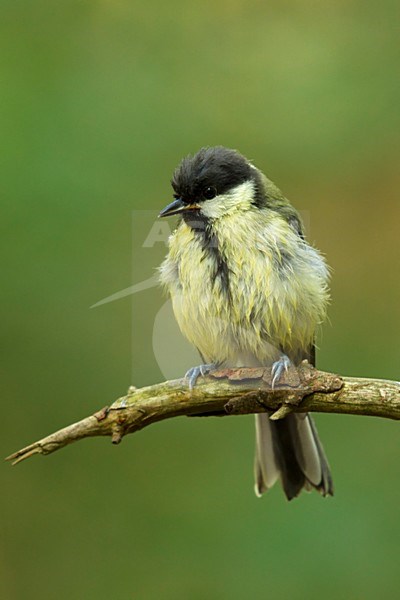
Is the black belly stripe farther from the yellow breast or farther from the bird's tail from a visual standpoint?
the bird's tail

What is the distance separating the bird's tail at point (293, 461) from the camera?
2.49 metres

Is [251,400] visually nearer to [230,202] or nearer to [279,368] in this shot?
[279,368]

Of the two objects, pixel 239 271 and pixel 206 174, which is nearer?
pixel 206 174

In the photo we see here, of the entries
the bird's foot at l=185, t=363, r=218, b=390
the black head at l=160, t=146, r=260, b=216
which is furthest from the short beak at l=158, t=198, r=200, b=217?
the bird's foot at l=185, t=363, r=218, b=390

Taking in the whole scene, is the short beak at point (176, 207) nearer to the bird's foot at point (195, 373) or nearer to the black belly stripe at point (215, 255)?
the black belly stripe at point (215, 255)

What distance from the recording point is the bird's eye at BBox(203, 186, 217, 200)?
2.04 metres

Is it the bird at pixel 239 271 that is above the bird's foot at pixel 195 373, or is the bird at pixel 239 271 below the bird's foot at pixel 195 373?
above

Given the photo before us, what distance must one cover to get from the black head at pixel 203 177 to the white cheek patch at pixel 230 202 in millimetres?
12

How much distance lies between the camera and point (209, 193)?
2057mm

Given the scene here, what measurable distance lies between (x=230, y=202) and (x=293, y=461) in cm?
87

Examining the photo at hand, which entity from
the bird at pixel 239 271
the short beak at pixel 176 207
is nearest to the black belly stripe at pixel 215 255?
the bird at pixel 239 271

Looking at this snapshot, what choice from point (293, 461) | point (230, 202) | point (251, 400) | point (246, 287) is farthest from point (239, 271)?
point (293, 461)

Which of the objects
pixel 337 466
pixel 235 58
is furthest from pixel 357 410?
pixel 235 58

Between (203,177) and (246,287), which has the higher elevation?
(203,177)
